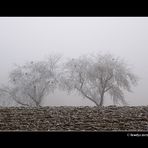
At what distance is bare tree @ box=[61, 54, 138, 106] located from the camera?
545 centimetres

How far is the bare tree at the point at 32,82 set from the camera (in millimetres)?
5523

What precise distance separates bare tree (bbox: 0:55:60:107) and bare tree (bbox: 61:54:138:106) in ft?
0.77

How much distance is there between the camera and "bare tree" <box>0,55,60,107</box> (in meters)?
5.52

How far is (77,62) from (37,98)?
907 mm

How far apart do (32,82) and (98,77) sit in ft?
3.77

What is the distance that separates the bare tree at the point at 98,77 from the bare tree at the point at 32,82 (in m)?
0.23

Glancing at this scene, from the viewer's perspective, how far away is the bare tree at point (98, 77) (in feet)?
17.9

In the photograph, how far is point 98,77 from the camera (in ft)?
18.7

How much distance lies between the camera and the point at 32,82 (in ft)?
18.9

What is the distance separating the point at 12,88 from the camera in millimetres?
5578

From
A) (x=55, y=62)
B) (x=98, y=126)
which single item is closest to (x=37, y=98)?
(x=55, y=62)

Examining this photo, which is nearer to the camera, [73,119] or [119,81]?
[73,119]
